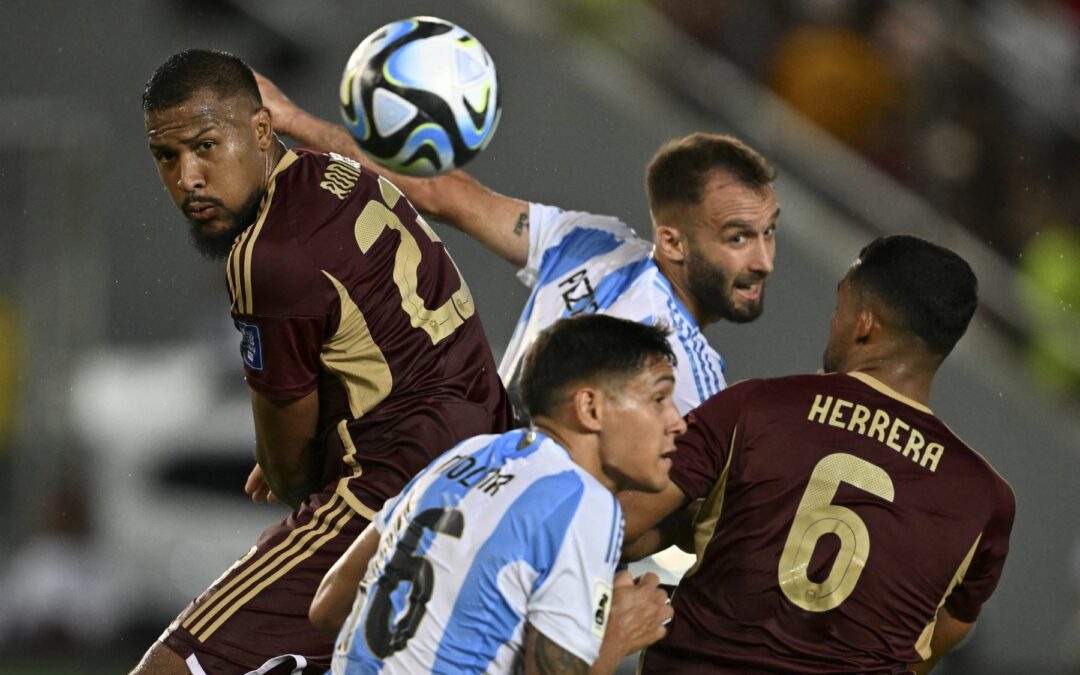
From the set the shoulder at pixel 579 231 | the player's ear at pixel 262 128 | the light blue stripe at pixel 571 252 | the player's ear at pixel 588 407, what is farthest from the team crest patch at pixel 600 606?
the shoulder at pixel 579 231

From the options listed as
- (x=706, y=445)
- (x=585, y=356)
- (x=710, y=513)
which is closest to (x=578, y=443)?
(x=585, y=356)

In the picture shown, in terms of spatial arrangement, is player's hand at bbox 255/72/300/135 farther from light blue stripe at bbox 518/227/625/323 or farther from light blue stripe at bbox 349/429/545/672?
light blue stripe at bbox 349/429/545/672

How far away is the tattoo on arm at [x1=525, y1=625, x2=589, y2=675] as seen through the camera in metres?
4.32

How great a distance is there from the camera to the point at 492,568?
4.34 metres

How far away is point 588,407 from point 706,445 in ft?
2.66

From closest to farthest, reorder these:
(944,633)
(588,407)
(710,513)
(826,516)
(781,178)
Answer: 1. (588,407)
2. (826,516)
3. (710,513)
4. (944,633)
5. (781,178)

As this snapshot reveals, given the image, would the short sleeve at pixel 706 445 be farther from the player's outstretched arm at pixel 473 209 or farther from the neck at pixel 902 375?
the player's outstretched arm at pixel 473 209

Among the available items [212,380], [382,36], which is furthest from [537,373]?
[212,380]

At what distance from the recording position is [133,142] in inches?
572

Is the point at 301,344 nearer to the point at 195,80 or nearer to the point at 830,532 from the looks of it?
the point at 195,80

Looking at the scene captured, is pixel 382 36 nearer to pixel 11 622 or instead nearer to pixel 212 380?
pixel 212 380

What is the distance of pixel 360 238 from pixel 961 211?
8.26 metres

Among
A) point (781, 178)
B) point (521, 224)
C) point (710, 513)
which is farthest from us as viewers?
point (781, 178)

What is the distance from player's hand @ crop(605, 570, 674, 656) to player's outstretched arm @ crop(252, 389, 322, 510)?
1279mm
